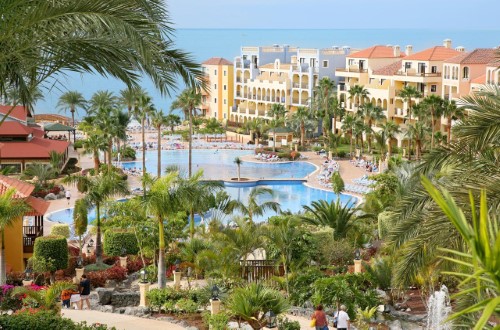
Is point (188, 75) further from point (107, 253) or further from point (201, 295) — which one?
point (107, 253)

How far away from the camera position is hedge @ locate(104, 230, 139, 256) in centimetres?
2403

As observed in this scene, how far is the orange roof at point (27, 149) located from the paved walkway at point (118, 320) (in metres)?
27.7

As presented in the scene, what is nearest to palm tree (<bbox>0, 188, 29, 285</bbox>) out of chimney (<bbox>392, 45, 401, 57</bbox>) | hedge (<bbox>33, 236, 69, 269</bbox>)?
hedge (<bbox>33, 236, 69, 269</bbox>)

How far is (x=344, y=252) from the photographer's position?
69.4 ft

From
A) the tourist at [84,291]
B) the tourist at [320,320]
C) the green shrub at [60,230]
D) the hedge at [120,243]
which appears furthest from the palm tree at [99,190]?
the tourist at [320,320]

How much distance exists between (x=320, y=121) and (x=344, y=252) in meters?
46.2

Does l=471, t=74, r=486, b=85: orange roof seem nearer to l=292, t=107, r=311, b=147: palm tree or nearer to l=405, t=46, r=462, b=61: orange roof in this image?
l=405, t=46, r=462, b=61: orange roof

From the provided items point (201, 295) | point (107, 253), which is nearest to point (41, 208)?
point (107, 253)

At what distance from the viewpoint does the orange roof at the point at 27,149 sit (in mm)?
42750

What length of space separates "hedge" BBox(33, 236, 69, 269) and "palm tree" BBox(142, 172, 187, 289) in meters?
3.81

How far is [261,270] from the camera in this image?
2042cm

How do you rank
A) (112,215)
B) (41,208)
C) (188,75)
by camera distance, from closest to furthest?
(188,75)
(41,208)
(112,215)

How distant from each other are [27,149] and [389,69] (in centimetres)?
2842

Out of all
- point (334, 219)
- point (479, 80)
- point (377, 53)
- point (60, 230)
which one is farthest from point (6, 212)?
point (377, 53)
